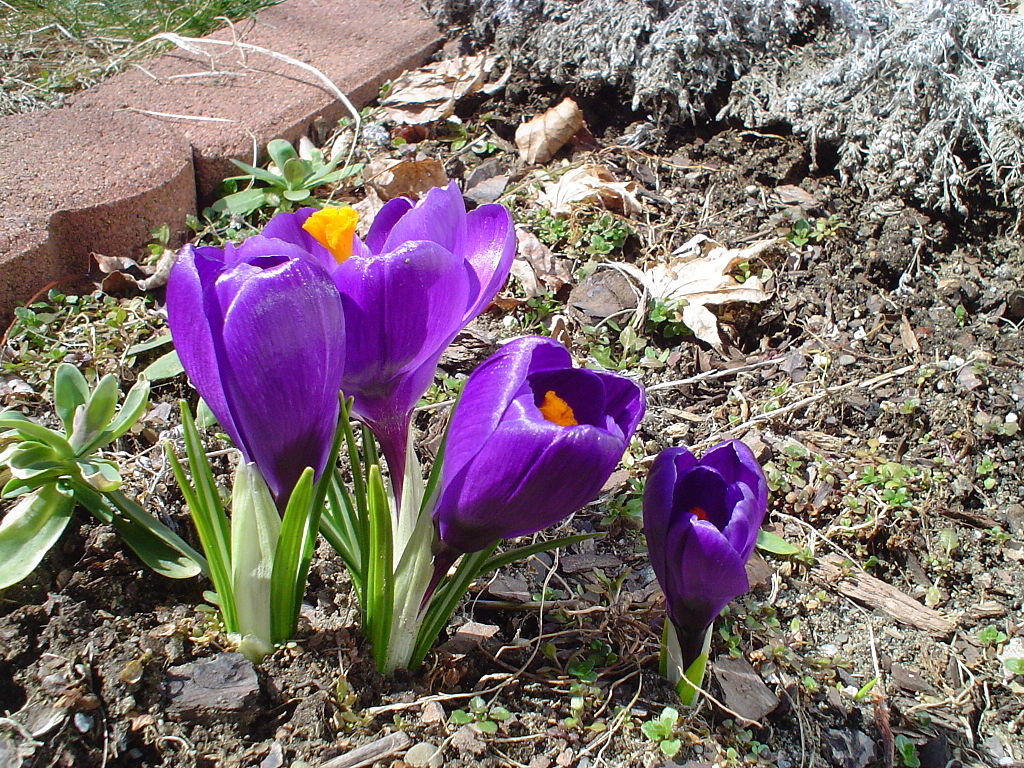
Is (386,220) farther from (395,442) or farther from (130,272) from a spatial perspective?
(130,272)

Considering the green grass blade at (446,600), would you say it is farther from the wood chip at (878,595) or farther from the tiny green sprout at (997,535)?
the tiny green sprout at (997,535)

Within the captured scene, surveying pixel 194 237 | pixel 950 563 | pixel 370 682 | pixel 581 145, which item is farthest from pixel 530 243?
pixel 370 682

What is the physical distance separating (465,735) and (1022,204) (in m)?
1.92

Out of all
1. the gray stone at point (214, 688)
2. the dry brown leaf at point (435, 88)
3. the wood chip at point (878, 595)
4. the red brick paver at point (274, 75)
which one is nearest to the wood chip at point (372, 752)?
the gray stone at point (214, 688)

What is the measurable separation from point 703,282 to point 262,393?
4.76 ft

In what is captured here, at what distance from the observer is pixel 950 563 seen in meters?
1.73

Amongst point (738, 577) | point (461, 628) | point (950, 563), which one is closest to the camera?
point (738, 577)

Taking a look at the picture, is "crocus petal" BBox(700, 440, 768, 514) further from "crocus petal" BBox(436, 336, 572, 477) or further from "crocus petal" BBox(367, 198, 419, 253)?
"crocus petal" BBox(367, 198, 419, 253)

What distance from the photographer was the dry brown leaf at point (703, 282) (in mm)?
2127

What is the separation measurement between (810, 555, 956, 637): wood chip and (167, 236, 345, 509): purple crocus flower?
3.48 ft

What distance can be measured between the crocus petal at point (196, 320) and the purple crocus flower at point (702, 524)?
503 millimetres

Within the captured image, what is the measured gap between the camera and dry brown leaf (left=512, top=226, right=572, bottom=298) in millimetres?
2191

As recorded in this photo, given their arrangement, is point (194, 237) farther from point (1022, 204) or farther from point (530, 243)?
point (1022, 204)

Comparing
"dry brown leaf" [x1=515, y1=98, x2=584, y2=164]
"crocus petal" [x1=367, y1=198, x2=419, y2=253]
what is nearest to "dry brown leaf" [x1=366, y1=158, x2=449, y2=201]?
"dry brown leaf" [x1=515, y1=98, x2=584, y2=164]
